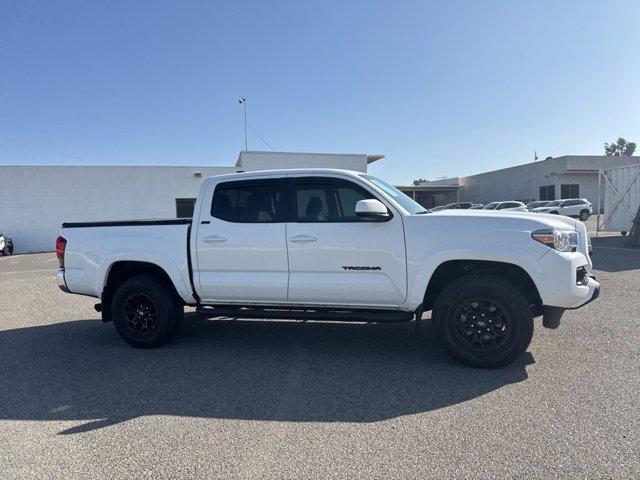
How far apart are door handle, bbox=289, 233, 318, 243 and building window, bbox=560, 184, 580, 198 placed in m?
42.7

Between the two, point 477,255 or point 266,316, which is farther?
point 266,316

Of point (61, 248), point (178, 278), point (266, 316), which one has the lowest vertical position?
point (266, 316)

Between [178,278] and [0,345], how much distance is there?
2.76 meters

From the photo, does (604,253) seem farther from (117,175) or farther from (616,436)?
(117,175)

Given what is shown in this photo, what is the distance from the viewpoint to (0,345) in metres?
5.69

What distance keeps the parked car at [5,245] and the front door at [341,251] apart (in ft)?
81.3

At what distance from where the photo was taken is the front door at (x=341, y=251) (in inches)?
177

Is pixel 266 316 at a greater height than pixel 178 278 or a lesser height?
lesser

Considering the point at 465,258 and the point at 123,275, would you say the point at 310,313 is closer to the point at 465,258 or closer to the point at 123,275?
the point at 465,258

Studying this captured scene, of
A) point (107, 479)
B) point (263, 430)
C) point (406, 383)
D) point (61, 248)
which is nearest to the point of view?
point (107, 479)

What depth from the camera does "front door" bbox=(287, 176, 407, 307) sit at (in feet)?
14.8

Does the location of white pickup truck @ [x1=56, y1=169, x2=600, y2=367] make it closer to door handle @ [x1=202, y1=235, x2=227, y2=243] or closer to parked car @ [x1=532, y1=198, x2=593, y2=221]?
door handle @ [x1=202, y1=235, x2=227, y2=243]

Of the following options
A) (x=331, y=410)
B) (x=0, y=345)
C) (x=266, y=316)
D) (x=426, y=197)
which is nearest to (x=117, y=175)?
(x=0, y=345)

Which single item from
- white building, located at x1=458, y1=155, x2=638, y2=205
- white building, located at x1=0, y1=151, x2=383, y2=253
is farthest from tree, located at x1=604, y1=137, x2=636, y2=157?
white building, located at x1=0, y1=151, x2=383, y2=253
